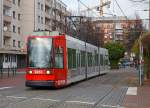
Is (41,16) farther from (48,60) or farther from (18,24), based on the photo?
(48,60)

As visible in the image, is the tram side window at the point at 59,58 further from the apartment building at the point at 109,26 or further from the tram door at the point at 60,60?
the apartment building at the point at 109,26

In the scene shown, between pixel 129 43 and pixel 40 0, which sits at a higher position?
pixel 40 0

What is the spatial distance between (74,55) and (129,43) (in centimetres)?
7755

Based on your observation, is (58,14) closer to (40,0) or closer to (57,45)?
(40,0)

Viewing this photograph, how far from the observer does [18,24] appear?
302 ft

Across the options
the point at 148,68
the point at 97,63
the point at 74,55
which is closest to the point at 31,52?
the point at 74,55

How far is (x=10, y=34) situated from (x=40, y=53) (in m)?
59.9

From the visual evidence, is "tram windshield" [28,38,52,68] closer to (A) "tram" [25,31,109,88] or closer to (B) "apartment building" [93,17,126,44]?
(A) "tram" [25,31,109,88]

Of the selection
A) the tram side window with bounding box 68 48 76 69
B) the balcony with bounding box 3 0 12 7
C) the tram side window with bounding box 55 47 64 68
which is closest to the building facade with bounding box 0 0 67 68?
the balcony with bounding box 3 0 12 7

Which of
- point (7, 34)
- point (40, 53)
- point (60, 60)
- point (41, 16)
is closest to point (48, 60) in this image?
point (40, 53)

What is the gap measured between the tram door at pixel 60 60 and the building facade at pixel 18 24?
47.6 m

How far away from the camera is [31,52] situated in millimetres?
26922

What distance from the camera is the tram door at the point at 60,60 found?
27000 mm

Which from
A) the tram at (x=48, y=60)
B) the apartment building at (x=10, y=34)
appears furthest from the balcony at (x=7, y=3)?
the tram at (x=48, y=60)
